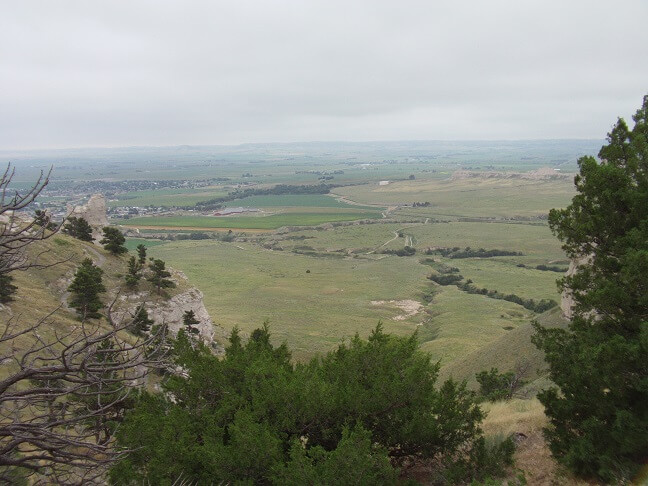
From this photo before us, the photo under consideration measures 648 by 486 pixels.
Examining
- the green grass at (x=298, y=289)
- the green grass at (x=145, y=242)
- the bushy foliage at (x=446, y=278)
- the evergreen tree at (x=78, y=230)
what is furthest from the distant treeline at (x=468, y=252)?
the evergreen tree at (x=78, y=230)

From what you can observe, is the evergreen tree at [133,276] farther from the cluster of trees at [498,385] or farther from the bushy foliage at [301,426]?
the cluster of trees at [498,385]

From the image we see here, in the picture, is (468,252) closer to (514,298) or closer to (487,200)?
(514,298)

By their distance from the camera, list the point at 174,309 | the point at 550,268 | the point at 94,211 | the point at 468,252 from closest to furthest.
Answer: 1. the point at 174,309
2. the point at 94,211
3. the point at 550,268
4. the point at 468,252

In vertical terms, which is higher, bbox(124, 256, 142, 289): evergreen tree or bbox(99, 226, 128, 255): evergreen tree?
bbox(99, 226, 128, 255): evergreen tree

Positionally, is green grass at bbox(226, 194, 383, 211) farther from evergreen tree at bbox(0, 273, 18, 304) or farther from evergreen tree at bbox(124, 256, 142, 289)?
evergreen tree at bbox(0, 273, 18, 304)

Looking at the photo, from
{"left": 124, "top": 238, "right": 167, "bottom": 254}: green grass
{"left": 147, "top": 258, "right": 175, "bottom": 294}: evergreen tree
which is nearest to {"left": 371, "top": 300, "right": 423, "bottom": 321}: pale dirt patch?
{"left": 147, "top": 258, "right": 175, "bottom": 294}: evergreen tree

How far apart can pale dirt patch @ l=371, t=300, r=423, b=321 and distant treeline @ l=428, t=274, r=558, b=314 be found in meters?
12.1

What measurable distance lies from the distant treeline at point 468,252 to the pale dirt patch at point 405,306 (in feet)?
119

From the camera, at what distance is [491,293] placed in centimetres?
6681

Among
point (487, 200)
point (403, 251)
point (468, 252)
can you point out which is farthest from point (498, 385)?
point (487, 200)

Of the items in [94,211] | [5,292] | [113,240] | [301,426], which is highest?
[94,211]

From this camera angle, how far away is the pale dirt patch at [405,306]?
56719mm

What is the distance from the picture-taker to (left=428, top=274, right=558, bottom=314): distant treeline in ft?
189

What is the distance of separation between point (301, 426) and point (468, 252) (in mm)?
91096
